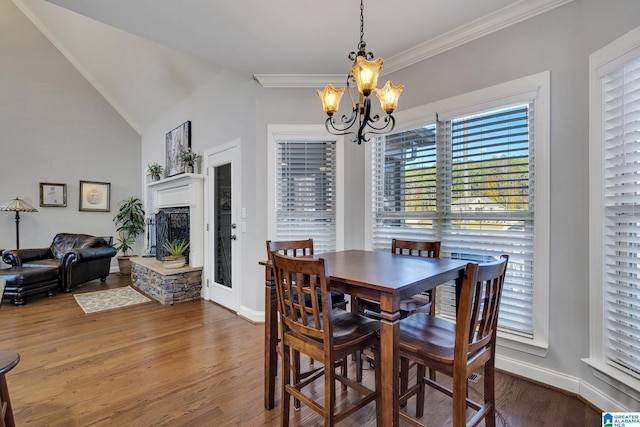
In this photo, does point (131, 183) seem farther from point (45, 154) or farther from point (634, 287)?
point (634, 287)

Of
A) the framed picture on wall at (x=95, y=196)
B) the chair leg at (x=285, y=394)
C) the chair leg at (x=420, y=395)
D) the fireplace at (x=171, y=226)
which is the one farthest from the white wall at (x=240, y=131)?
the framed picture on wall at (x=95, y=196)

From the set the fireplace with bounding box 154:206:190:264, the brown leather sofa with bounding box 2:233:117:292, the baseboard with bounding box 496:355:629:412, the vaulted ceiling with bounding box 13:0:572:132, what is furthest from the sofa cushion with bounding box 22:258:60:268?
the baseboard with bounding box 496:355:629:412

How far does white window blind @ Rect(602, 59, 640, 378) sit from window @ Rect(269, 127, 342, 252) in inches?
84.0

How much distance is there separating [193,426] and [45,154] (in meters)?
6.23

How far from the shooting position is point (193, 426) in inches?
64.6

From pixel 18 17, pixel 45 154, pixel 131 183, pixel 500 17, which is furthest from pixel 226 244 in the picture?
pixel 18 17

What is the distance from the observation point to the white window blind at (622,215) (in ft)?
5.24

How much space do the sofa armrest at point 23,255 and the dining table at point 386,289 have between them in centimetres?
496

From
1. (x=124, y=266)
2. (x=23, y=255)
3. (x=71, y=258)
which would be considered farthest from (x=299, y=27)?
(x=124, y=266)

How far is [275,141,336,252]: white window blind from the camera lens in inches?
127

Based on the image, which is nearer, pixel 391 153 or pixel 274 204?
pixel 391 153

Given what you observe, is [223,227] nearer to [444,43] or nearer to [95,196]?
[444,43]

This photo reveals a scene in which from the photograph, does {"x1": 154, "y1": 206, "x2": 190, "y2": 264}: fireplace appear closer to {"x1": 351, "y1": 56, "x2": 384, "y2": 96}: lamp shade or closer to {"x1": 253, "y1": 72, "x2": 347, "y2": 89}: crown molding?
{"x1": 253, "y1": 72, "x2": 347, "y2": 89}: crown molding

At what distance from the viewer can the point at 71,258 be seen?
14.3 feet
